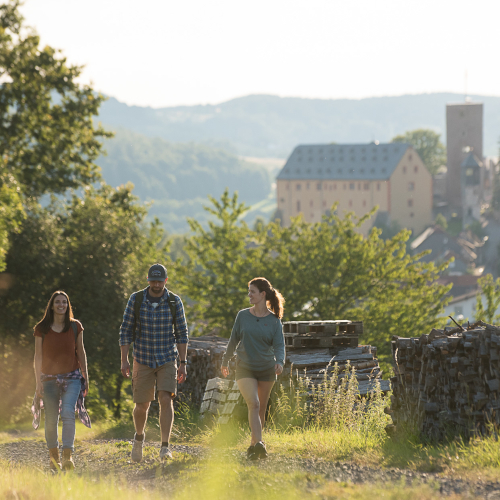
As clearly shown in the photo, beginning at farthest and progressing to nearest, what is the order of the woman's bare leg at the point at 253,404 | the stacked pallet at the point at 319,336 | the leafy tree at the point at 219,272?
the leafy tree at the point at 219,272 < the stacked pallet at the point at 319,336 < the woman's bare leg at the point at 253,404

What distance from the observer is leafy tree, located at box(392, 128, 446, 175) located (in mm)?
137500

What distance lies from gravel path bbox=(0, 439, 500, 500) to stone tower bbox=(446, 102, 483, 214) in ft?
402

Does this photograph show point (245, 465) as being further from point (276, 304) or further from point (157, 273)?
point (157, 273)

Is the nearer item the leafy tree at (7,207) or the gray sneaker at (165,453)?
the gray sneaker at (165,453)

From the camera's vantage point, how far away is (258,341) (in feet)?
24.1

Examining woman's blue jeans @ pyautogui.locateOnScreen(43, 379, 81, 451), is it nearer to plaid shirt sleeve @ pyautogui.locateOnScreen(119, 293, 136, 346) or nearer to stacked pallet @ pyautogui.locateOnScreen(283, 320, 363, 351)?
plaid shirt sleeve @ pyautogui.locateOnScreen(119, 293, 136, 346)

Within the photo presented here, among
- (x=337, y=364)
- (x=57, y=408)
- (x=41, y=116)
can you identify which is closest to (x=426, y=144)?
(x=41, y=116)

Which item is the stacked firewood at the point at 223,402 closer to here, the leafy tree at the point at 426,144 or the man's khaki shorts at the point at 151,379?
the man's khaki shorts at the point at 151,379

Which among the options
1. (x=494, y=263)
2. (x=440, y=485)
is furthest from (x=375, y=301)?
(x=494, y=263)

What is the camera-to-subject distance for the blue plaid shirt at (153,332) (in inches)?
285

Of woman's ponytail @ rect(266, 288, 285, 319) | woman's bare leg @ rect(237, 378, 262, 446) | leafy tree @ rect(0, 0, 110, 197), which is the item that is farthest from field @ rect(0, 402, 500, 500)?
leafy tree @ rect(0, 0, 110, 197)

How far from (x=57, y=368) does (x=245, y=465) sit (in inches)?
84.3

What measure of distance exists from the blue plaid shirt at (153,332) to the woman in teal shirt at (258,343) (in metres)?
0.62

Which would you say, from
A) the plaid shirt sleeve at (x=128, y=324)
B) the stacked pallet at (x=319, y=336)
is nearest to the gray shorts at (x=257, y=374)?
the plaid shirt sleeve at (x=128, y=324)
